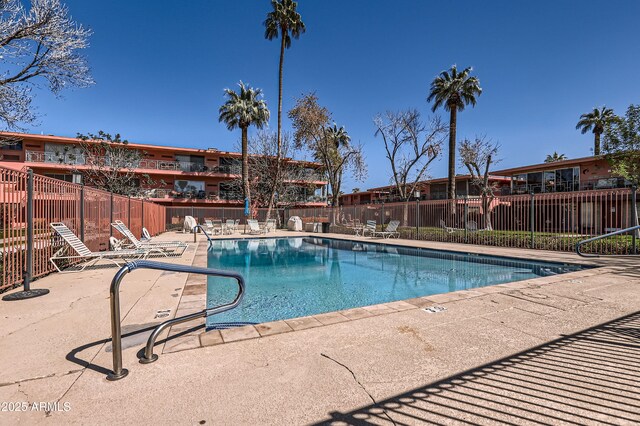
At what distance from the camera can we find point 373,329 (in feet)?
11.6

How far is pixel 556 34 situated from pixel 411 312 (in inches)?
585

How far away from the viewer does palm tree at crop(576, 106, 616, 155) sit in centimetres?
3297

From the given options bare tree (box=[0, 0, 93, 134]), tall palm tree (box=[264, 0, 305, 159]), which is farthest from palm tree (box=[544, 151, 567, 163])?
bare tree (box=[0, 0, 93, 134])

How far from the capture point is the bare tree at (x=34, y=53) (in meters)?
7.40

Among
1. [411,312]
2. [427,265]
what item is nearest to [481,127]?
[427,265]

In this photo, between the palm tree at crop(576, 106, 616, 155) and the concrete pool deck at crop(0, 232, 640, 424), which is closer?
the concrete pool deck at crop(0, 232, 640, 424)

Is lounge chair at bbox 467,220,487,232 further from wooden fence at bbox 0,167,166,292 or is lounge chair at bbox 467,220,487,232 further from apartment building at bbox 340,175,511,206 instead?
wooden fence at bbox 0,167,166,292

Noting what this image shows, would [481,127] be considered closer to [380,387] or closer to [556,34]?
[556,34]

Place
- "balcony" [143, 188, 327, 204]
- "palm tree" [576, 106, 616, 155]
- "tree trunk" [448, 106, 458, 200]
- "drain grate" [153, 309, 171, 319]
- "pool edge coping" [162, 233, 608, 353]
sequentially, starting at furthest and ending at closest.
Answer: "palm tree" [576, 106, 616, 155] < "balcony" [143, 188, 327, 204] < "tree trunk" [448, 106, 458, 200] < "drain grate" [153, 309, 171, 319] < "pool edge coping" [162, 233, 608, 353]

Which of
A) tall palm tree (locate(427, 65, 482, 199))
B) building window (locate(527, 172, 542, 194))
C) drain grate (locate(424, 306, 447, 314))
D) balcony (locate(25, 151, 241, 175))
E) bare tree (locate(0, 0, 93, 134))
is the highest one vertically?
tall palm tree (locate(427, 65, 482, 199))

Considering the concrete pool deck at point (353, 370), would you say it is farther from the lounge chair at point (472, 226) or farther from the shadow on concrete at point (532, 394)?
the lounge chair at point (472, 226)

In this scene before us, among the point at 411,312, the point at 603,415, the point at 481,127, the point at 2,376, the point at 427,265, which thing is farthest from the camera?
the point at 481,127

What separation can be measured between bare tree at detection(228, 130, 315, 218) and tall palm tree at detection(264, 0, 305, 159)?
472 cm

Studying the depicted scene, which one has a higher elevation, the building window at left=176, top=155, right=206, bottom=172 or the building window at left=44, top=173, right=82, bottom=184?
the building window at left=176, top=155, right=206, bottom=172
